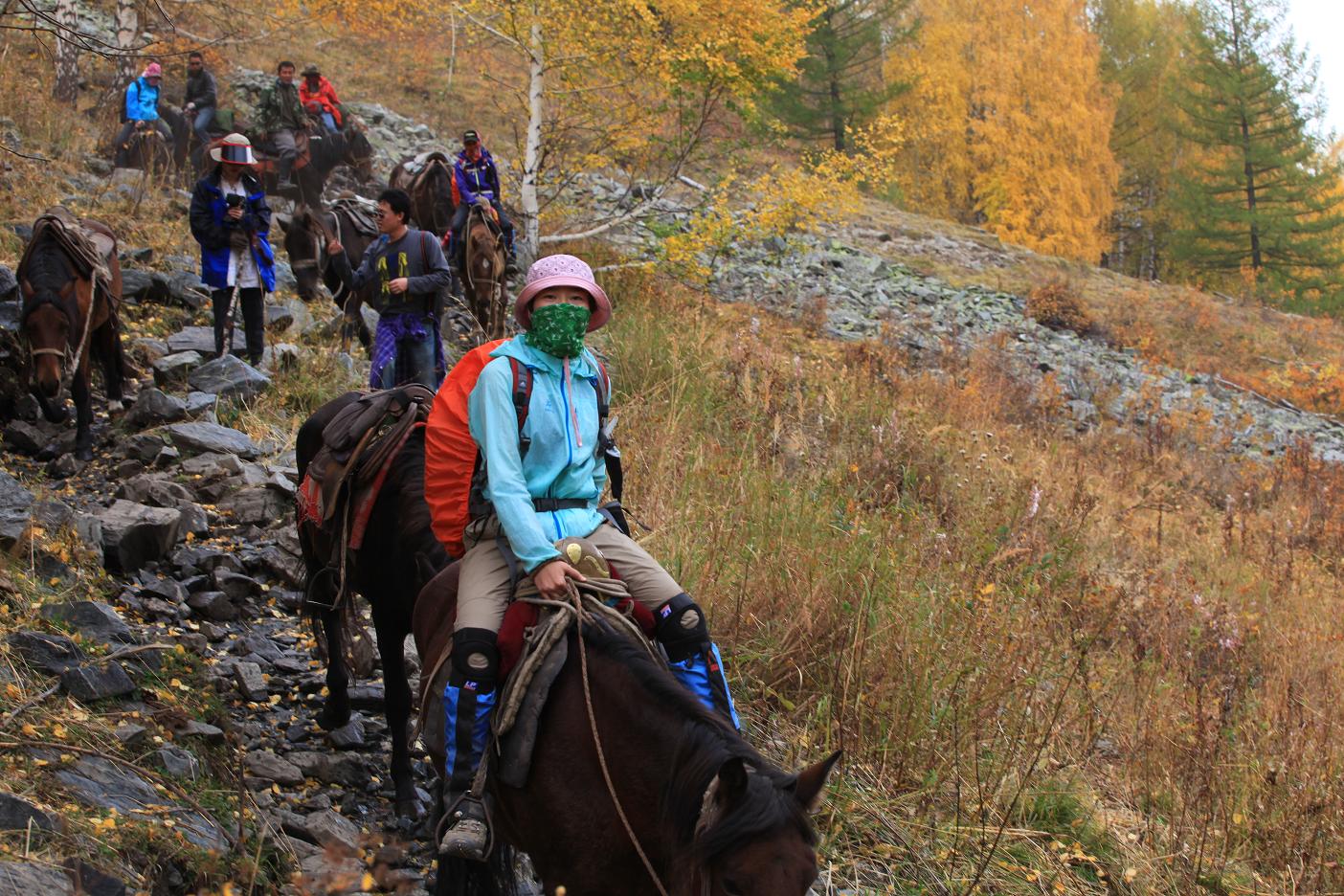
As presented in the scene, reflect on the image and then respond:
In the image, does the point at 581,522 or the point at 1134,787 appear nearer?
the point at 581,522

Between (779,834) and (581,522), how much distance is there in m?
1.46

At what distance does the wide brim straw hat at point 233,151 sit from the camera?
376 inches

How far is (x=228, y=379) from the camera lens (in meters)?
8.80

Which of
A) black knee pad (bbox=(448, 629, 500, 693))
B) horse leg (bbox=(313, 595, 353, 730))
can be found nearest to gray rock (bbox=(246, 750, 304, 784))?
horse leg (bbox=(313, 595, 353, 730))

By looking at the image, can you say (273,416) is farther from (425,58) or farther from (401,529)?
(425,58)

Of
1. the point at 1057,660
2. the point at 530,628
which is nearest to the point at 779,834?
the point at 530,628

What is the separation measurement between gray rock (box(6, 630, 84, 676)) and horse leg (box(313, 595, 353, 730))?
107cm

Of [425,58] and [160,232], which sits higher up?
[425,58]

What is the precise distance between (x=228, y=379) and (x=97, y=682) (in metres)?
4.81

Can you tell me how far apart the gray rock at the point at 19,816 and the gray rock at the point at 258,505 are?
3950mm

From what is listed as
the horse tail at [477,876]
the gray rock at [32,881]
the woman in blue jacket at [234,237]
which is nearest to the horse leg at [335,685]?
the horse tail at [477,876]

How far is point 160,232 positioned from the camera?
12.1 m

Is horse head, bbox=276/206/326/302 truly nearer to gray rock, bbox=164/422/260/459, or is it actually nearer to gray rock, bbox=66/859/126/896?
gray rock, bbox=164/422/260/459

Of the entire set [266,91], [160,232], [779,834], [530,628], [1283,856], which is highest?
[266,91]
